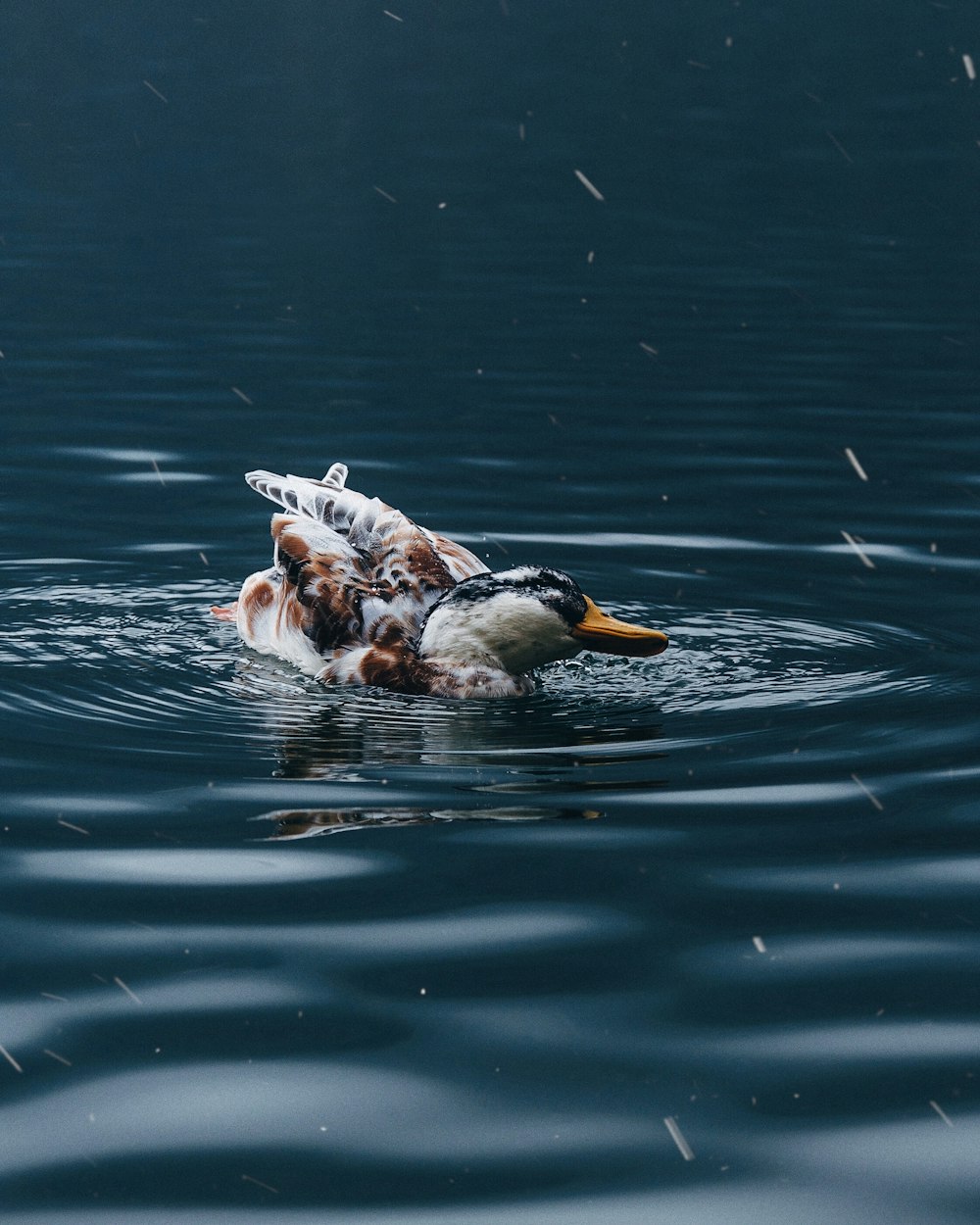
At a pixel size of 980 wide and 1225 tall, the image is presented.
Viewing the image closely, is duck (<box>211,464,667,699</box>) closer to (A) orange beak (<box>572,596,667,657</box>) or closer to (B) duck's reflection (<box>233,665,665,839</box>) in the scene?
(A) orange beak (<box>572,596,667,657</box>)

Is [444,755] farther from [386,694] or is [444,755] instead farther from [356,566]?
[356,566]

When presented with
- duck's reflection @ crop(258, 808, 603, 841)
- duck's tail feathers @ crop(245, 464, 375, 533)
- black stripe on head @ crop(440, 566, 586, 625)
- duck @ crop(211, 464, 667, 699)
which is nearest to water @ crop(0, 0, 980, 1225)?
duck's reflection @ crop(258, 808, 603, 841)

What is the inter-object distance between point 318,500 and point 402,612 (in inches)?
38.9

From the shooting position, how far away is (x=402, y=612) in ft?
27.8

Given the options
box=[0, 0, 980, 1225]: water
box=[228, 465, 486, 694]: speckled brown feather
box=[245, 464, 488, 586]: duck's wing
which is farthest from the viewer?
box=[245, 464, 488, 586]: duck's wing

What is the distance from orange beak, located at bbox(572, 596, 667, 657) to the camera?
26.2 ft

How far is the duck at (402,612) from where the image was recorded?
7992mm

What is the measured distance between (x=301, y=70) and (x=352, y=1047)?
163 feet

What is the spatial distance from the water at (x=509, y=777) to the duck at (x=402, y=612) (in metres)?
0.17

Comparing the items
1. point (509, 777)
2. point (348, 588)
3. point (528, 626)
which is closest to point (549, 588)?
point (528, 626)

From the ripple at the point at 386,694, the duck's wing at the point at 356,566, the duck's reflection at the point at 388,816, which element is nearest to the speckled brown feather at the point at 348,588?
the duck's wing at the point at 356,566

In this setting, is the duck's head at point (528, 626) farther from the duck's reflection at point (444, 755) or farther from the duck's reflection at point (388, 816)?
the duck's reflection at point (388, 816)

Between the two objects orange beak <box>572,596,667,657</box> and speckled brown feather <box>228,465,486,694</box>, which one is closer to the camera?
orange beak <box>572,596,667,657</box>

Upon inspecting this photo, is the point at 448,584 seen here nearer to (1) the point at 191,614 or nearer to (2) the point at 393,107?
(1) the point at 191,614
